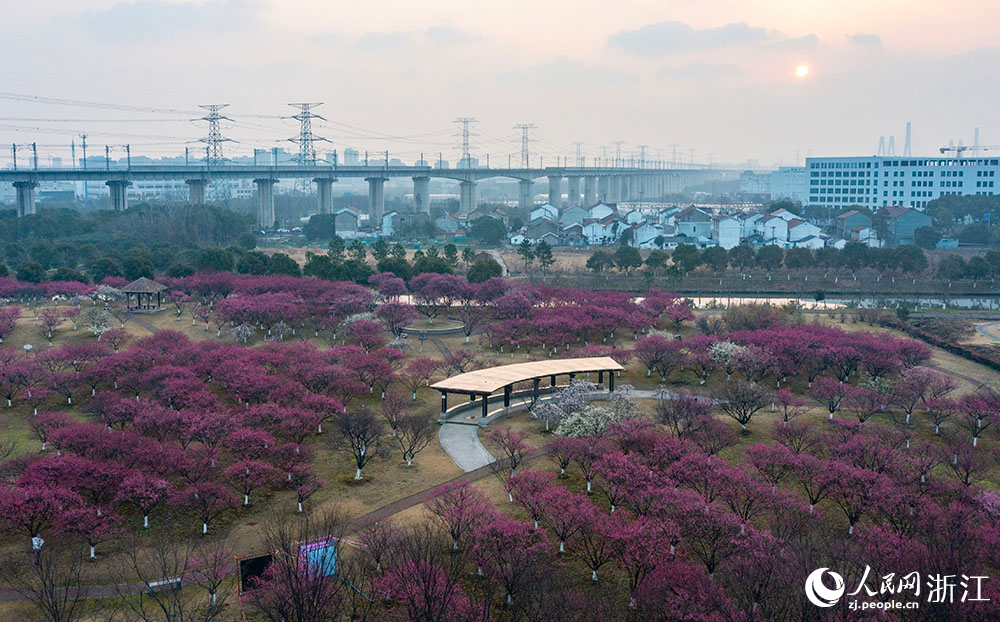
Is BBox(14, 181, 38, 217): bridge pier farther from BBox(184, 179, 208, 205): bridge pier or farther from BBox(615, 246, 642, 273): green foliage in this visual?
BBox(615, 246, 642, 273): green foliage

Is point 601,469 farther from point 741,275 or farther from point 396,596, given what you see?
point 741,275

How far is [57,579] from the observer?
64.0 feet

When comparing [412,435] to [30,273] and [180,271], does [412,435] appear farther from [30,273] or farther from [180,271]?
[30,273]

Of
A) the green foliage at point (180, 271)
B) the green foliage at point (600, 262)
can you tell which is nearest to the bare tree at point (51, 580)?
the green foliage at point (180, 271)

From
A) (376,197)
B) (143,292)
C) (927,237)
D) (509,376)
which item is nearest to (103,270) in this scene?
(143,292)

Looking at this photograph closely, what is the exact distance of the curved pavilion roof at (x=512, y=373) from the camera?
32.2 m

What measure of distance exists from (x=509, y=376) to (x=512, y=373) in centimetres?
56

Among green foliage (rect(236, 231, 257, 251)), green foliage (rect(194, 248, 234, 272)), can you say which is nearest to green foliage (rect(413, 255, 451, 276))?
green foliage (rect(194, 248, 234, 272))

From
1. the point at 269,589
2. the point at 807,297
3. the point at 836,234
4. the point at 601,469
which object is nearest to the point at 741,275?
the point at 807,297

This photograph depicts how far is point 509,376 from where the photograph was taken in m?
34.0

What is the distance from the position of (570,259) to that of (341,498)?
5954cm

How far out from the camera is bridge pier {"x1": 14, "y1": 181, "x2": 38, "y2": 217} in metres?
86.8

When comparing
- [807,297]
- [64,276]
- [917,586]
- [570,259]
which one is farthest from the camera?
[570,259]

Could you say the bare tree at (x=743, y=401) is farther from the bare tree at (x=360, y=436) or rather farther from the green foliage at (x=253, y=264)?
the green foliage at (x=253, y=264)
